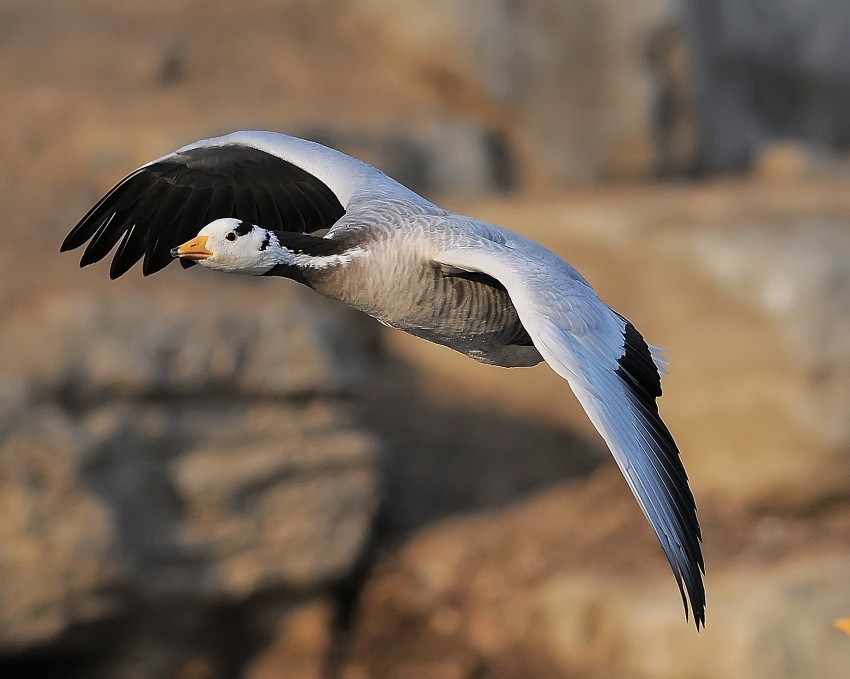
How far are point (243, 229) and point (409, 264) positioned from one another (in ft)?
1.67

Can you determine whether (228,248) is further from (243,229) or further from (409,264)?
(409,264)

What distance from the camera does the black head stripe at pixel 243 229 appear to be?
465 centimetres

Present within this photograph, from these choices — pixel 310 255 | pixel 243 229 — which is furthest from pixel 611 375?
pixel 243 229

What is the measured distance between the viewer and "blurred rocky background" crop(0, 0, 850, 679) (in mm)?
7902

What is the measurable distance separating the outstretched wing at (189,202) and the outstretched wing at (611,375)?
1.34 m

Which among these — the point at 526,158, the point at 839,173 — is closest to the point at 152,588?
the point at 526,158

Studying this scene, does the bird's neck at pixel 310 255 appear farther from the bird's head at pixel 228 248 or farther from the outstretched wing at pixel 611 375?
the outstretched wing at pixel 611 375

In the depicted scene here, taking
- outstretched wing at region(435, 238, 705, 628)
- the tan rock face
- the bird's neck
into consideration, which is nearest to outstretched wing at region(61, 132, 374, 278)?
the bird's neck

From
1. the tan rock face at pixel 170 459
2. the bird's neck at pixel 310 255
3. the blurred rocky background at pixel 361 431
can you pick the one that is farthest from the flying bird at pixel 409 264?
the blurred rocky background at pixel 361 431

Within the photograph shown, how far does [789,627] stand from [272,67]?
20.7 ft

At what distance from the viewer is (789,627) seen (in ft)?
25.4

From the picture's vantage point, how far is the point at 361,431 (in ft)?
29.0

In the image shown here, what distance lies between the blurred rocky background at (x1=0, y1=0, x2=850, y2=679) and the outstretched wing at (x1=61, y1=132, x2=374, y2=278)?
2.12 metres

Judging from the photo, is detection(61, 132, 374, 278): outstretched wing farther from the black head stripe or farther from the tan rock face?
the tan rock face
